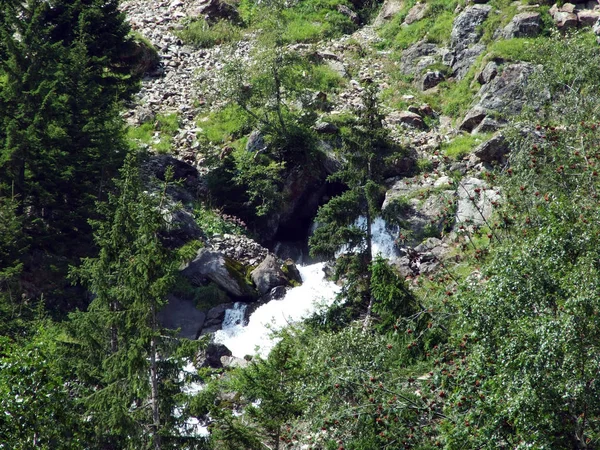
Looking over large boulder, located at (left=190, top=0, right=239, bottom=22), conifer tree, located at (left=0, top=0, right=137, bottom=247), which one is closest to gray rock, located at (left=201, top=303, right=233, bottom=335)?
conifer tree, located at (left=0, top=0, right=137, bottom=247)

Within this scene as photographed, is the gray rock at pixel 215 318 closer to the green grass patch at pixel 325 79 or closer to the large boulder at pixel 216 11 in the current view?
the green grass patch at pixel 325 79

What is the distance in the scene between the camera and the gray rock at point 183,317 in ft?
102

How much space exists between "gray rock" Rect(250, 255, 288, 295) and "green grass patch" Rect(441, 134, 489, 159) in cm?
955

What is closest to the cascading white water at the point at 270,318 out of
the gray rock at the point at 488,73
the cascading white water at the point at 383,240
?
the cascading white water at the point at 383,240

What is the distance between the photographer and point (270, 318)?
32.1 metres

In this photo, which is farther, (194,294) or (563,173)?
(194,294)

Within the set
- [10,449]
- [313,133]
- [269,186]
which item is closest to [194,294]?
[269,186]

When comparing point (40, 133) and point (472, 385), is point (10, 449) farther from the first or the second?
point (40, 133)

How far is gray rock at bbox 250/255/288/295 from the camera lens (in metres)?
33.1

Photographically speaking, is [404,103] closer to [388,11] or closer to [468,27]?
[468,27]

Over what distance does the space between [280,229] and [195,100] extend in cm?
1174

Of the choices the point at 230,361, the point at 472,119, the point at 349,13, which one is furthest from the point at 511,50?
the point at 230,361

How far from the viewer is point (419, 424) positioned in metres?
17.2

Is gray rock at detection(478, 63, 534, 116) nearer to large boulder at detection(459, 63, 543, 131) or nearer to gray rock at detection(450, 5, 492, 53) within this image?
large boulder at detection(459, 63, 543, 131)
